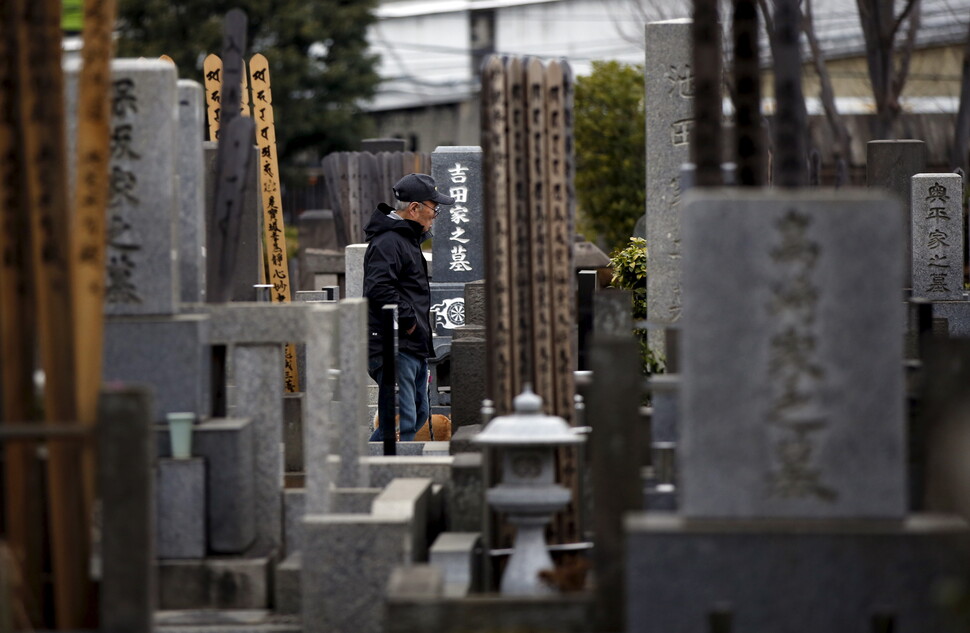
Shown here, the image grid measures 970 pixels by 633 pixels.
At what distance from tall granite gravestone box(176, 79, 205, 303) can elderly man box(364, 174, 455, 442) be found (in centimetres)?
319

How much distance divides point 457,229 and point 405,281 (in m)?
5.32

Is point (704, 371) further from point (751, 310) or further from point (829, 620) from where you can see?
point (829, 620)

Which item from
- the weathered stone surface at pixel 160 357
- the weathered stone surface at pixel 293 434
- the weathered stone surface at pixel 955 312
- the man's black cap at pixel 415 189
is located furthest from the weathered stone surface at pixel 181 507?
the weathered stone surface at pixel 955 312

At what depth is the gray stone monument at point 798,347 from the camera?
536 centimetres

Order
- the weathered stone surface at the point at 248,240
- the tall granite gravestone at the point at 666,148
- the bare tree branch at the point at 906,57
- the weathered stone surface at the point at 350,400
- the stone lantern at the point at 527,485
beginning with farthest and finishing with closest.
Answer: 1. the bare tree branch at the point at 906,57
2. the weathered stone surface at the point at 248,240
3. the tall granite gravestone at the point at 666,148
4. the weathered stone surface at the point at 350,400
5. the stone lantern at the point at 527,485

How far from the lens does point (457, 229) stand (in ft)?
53.7

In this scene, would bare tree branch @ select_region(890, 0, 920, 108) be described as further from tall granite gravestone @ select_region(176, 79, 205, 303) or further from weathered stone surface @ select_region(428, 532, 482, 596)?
weathered stone surface @ select_region(428, 532, 482, 596)

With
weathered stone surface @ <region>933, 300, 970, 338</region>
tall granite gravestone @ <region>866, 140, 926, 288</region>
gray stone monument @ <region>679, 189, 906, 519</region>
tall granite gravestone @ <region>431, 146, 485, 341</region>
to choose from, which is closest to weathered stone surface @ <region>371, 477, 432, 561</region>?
gray stone monument @ <region>679, 189, 906, 519</region>

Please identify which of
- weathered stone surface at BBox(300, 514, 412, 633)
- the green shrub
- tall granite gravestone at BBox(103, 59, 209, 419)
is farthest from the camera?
the green shrub

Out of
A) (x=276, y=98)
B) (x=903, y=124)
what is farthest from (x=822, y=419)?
(x=276, y=98)

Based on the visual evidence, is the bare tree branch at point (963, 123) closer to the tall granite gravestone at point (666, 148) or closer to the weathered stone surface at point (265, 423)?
the tall granite gravestone at point (666, 148)

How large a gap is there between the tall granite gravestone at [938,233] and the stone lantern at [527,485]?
11411mm

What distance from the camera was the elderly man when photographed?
10844 millimetres

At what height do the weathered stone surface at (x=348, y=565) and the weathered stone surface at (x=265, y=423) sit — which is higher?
the weathered stone surface at (x=265, y=423)
